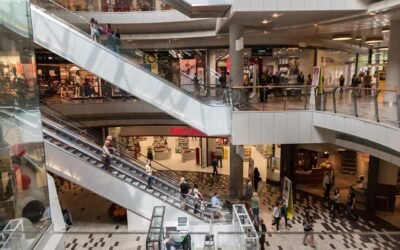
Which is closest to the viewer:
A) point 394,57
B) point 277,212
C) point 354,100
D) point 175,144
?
point 354,100

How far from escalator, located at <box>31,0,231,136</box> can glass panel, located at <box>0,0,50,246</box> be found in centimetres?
496

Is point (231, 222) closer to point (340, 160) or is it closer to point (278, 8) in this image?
point (278, 8)

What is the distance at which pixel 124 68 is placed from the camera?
10516 mm

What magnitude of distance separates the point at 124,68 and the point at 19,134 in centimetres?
591

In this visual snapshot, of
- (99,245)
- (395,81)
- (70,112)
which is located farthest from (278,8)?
(70,112)

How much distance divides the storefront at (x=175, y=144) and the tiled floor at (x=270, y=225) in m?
2.47

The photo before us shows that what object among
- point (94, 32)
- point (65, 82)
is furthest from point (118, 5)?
point (94, 32)

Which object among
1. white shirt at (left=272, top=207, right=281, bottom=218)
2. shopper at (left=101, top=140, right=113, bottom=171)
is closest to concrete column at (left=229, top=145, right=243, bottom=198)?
white shirt at (left=272, top=207, right=281, bottom=218)

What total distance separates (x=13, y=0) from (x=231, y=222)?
26.8 ft

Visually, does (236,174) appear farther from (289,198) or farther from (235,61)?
(235,61)

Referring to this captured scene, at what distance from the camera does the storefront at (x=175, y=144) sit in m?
19.4

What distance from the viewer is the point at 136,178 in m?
11.6

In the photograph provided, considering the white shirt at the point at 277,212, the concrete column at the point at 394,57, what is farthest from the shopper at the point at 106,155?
the concrete column at the point at 394,57

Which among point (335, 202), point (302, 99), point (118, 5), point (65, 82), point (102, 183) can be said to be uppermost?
point (118, 5)
